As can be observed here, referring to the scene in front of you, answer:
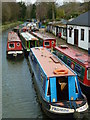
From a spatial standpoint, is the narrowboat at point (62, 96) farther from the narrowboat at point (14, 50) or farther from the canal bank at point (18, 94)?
the narrowboat at point (14, 50)

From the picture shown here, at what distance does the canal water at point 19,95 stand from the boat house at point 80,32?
672 centimetres

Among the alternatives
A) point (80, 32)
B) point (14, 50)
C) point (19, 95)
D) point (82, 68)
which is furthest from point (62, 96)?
point (80, 32)

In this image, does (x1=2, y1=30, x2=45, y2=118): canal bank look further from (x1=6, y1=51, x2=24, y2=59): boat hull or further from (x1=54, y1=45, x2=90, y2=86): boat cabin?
(x1=6, y1=51, x2=24, y2=59): boat hull

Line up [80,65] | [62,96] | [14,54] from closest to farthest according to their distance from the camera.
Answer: [62,96], [80,65], [14,54]

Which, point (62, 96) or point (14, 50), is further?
point (14, 50)

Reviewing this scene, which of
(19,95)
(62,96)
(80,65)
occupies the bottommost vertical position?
(19,95)

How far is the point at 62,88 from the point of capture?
1036cm

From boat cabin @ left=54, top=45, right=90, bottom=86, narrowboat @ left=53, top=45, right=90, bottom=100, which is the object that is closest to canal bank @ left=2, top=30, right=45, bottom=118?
narrowboat @ left=53, top=45, right=90, bottom=100

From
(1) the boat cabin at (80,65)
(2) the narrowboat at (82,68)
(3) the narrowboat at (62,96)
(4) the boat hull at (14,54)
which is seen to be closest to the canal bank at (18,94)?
(3) the narrowboat at (62,96)

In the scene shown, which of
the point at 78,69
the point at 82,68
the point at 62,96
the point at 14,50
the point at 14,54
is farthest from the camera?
the point at 14,50

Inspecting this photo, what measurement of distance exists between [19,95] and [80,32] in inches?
516

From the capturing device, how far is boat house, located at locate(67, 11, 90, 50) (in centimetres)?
2259

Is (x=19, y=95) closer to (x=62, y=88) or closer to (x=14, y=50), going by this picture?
(x=62, y=88)

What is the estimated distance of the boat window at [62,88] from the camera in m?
10.2
